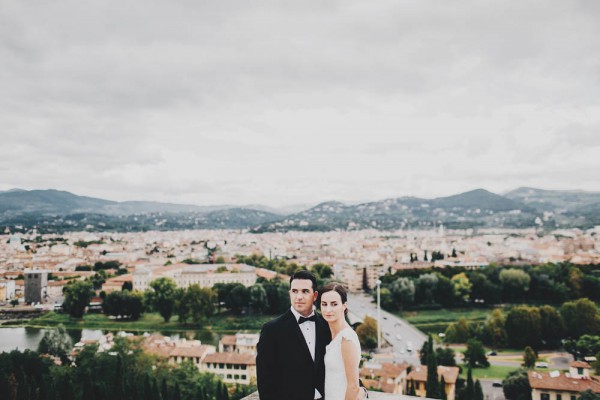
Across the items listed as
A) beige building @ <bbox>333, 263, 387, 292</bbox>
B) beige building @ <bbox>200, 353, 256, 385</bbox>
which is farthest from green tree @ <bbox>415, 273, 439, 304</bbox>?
beige building @ <bbox>200, 353, 256, 385</bbox>

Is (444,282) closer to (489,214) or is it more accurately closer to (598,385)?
(598,385)

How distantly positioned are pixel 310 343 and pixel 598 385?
37.3 feet

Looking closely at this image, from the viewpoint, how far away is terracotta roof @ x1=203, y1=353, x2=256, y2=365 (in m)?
13.1

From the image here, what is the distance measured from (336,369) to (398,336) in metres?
17.6

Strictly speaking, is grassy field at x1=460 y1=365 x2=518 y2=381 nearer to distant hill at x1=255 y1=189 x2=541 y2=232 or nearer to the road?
the road

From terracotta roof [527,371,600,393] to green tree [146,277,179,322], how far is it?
45.7ft

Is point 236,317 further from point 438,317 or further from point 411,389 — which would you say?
point 411,389

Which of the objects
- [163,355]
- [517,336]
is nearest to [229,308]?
[163,355]

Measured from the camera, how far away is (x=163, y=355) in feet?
41.7

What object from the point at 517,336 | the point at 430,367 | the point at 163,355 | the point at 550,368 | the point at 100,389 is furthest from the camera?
the point at 517,336

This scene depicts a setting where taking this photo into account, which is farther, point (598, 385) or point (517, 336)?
point (517, 336)

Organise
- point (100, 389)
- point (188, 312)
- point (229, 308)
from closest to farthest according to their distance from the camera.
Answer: point (100, 389) < point (188, 312) < point (229, 308)

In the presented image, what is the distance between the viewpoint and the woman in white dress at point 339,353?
156cm

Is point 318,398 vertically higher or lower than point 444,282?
higher
